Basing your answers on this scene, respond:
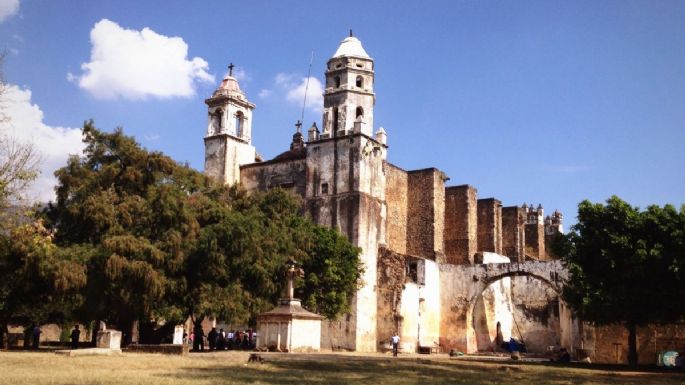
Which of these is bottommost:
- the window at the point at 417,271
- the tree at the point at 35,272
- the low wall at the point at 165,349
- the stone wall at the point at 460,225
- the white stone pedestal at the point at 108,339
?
the low wall at the point at 165,349

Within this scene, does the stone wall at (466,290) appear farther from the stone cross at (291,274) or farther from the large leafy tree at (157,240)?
the stone cross at (291,274)

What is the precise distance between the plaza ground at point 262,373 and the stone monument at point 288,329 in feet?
10.9

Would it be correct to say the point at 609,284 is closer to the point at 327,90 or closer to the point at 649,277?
the point at 649,277

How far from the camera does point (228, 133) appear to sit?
4181 cm

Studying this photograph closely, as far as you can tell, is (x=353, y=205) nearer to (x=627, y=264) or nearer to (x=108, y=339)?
(x=627, y=264)

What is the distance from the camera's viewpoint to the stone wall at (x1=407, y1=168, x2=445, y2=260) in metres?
42.0

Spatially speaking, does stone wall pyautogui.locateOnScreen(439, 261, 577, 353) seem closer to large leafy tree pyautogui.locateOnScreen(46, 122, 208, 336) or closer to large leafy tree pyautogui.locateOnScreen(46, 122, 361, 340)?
large leafy tree pyautogui.locateOnScreen(46, 122, 361, 340)

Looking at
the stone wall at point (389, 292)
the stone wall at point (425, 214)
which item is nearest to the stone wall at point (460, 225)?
the stone wall at point (425, 214)

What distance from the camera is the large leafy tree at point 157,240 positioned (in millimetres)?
23781

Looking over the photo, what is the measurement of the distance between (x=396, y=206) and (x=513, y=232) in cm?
1162

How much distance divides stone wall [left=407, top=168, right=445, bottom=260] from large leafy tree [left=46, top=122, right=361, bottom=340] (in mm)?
13763

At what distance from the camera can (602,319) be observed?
79.9 feet

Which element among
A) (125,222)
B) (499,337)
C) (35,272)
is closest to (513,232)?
(499,337)

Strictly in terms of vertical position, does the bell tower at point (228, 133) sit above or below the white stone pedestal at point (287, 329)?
above
